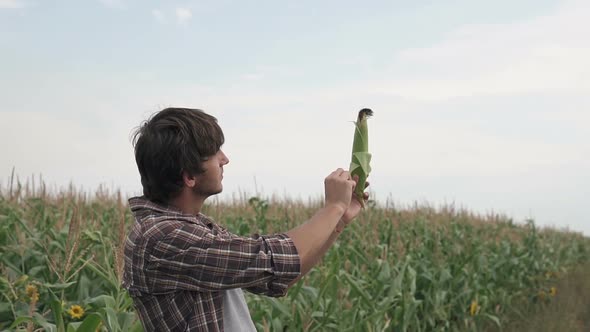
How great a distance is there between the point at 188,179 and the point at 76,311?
1.53 meters

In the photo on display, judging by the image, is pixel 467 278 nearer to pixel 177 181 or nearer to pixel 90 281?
pixel 90 281

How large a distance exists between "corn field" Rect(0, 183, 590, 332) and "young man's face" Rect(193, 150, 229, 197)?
0.47m

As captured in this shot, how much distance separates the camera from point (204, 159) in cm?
190

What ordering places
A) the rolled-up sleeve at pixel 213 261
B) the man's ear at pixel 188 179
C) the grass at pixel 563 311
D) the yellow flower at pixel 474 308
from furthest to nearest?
the grass at pixel 563 311 < the yellow flower at pixel 474 308 < the man's ear at pixel 188 179 < the rolled-up sleeve at pixel 213 261

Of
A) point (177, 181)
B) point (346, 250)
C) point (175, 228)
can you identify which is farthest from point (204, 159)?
point (346, 250)

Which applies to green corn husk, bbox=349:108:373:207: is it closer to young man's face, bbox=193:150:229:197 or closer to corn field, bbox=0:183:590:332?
young man's face, bbox=193:150:229:197

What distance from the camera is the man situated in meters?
1.78

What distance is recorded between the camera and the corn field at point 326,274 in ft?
9.99

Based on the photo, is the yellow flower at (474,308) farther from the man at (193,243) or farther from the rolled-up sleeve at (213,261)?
the rolled-up sleeve at (213,261)

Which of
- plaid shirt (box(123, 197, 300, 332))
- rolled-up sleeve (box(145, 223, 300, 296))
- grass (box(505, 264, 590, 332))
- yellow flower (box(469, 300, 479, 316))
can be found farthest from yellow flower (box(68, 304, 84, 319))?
grass (box(505, 264, 590, 332))

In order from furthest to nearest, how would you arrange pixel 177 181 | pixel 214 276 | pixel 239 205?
pixel 239 205
pixel 177 181
pixel 214 276

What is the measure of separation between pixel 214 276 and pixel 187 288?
87 mm

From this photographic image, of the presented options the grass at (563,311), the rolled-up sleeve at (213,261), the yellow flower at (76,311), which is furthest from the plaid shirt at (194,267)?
the grass at (563,311)

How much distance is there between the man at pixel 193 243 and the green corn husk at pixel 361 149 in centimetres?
9
